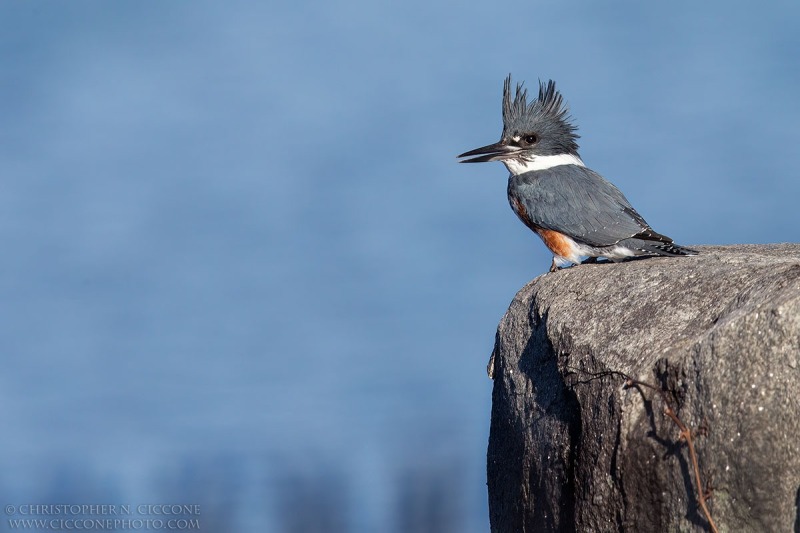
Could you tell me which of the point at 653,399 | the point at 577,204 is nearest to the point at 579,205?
the point at 577,204

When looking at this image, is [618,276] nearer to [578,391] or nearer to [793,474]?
[578,391]

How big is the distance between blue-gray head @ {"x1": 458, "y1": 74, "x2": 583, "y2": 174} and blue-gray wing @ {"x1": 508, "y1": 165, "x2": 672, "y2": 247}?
29cm

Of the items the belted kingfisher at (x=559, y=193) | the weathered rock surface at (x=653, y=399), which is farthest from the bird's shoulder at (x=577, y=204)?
the weathered rock surface at (x=653, y=399)

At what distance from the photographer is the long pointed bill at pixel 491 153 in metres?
7.26

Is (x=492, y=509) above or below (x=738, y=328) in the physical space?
below

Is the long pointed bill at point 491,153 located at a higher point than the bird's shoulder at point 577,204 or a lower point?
higher

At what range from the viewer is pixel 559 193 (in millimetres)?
6566

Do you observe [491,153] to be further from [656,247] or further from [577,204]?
[656,247]

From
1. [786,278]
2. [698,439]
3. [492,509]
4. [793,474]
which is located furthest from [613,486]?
[492,509]

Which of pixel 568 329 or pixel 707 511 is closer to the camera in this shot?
pixel 707 511

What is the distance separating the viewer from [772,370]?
325 centimetres

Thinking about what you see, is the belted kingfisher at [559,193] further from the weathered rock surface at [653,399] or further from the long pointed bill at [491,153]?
the weathered rock surface at [653,399]

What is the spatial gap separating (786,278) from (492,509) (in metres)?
2.00

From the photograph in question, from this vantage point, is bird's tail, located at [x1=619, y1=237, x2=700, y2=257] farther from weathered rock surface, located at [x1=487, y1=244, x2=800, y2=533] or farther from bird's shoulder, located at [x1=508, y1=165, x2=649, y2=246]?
weathered rock surface, located at [x1=487, y1=244, x2=800, y2=533]
